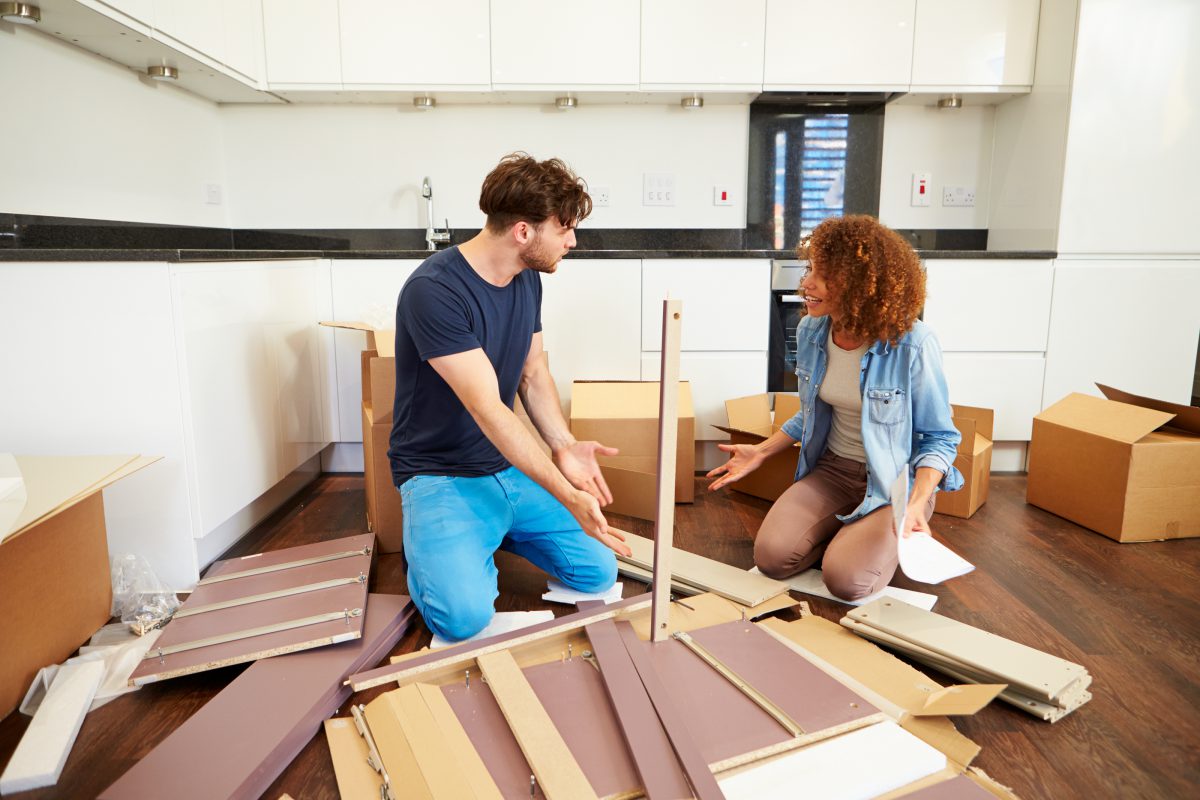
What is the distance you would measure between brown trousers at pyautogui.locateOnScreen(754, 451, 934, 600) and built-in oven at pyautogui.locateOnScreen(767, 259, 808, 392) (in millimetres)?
932

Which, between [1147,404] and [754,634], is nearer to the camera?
[754,634]

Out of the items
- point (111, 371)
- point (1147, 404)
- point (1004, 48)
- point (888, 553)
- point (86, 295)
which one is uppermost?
point (1004, 48)

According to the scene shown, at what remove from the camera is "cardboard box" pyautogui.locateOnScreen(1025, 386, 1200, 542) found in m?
2.29

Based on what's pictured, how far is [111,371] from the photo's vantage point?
6.05 feet

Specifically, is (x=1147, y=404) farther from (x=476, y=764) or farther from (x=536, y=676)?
(x=476, y=764)

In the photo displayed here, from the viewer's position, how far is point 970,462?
2512 mm

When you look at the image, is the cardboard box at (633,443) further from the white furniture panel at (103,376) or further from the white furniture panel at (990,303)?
the white furniture panel at (103,376)

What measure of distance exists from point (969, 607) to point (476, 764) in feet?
4.26

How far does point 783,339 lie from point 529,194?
1.62 metres

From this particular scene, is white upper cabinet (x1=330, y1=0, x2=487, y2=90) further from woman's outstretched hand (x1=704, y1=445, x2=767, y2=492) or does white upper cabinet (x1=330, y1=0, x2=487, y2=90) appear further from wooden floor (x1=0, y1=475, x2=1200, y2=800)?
woman's outstretched hand (x1=704, y1=445, x2=767, y2=492)

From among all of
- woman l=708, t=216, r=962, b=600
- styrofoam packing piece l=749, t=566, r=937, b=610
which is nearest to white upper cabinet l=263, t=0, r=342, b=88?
woman l=708, t=216, r=962, b=600

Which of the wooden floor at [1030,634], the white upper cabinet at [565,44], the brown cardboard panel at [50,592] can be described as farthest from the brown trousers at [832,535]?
the white upper cabinet at [565,44]

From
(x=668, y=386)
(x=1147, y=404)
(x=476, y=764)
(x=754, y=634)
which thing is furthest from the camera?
(x=1147, y=404)

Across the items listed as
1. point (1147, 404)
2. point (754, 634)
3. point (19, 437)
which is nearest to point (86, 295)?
point (19, 437)
